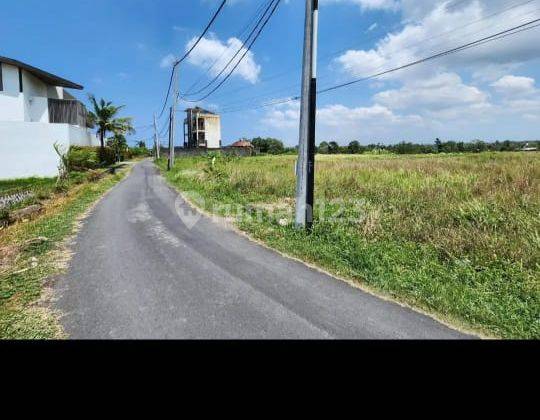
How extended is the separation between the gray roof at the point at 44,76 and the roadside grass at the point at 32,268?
1833cm

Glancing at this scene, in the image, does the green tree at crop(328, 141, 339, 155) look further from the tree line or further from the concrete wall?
the concrete wall

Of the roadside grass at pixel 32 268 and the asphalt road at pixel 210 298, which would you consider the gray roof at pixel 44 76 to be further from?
the asphalt road at pixel 210 298

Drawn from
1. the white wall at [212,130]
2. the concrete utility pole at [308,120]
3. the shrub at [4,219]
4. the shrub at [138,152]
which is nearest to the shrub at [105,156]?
the shrub at [4,219]

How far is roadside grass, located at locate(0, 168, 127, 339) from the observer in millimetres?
3707

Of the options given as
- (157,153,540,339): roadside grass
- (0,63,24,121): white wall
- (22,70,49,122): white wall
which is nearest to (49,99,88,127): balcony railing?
(22,70,49,122): white wall

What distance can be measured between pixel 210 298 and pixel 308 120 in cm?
481

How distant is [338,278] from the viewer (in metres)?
5.27

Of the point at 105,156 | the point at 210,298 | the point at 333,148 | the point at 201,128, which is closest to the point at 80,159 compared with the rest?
the point at 105,156

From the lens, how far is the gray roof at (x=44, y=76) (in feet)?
74.2

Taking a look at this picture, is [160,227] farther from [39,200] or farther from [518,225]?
[518,225]

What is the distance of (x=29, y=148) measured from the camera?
2172 centimetres

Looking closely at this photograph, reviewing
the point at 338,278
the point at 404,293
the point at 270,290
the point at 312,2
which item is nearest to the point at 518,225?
the point at 404,293

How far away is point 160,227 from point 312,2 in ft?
21.6

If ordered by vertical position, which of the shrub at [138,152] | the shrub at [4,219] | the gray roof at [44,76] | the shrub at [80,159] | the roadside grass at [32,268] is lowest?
the roadside grass at [32,268]
